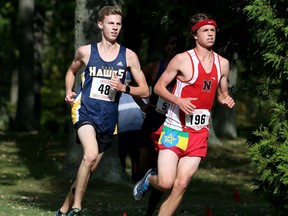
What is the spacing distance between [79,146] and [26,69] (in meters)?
11.7

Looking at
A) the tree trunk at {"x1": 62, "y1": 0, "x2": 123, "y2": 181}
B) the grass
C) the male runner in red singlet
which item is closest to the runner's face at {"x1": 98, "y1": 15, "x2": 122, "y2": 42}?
the male runner in red singlet

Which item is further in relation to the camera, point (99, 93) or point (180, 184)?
point (99, 93)

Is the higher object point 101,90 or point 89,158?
point 101,90

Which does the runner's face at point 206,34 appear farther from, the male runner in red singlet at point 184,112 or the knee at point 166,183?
the knee at point 166,183

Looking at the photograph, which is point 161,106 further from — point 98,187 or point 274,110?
point 98,187

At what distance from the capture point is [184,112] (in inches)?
351

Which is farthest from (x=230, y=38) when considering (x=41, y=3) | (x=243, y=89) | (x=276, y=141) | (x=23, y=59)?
(x=41, y=3)

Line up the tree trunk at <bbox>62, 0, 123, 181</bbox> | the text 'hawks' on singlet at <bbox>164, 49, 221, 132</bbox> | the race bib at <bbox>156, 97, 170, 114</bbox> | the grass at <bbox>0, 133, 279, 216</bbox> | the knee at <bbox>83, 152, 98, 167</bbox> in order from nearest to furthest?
the text 'hawks' on singlet at <bbox>164, 49, 221, 132</bbox>
the knee at <bbox>83, 152, 98, 167</bbox>
the race bib at <bbox>156, 97, 170, 114</bbox>
the grass at <bbox>0, 133, 279, 216</bbox>
the tree trunk at <bbox>62, 0, 123, 181</bbox>

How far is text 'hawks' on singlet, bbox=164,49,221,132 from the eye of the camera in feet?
29.3

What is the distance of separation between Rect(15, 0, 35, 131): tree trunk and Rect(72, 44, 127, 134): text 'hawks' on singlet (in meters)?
16.7

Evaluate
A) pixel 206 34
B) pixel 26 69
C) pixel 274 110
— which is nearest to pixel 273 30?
pixel 206 34

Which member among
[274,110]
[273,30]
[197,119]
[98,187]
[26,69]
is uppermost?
[273,30]

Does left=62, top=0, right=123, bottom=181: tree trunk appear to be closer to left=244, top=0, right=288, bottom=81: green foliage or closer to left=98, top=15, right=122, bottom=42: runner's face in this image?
left=98, top=15, right=122, bottom=42: runner's face

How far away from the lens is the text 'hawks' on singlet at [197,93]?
8.93 meters
